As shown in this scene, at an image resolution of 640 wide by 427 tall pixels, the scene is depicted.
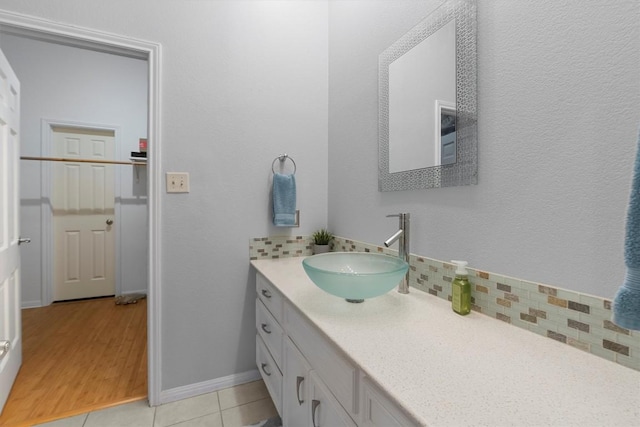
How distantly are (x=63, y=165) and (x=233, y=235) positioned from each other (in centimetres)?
269

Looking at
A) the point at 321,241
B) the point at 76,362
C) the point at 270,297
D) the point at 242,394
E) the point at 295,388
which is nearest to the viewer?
the point at 295,388

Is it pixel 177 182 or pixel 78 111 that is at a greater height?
pixel 78 111

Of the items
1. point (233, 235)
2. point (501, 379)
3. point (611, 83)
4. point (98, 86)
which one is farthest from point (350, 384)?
point (98, 86)

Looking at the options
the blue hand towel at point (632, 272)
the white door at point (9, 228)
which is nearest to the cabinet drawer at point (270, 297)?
the blue hand towel at point (632, 272)

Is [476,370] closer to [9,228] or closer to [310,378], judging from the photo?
[310,378]

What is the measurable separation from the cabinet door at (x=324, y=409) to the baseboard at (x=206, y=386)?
956mm

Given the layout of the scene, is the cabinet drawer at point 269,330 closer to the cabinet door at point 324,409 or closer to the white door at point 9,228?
the cabinet door at point 324,409

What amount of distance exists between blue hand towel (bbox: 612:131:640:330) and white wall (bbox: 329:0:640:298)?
234mm

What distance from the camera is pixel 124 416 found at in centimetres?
147

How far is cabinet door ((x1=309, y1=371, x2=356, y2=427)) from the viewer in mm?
748

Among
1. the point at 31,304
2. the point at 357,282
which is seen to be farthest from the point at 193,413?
the point at 31,304

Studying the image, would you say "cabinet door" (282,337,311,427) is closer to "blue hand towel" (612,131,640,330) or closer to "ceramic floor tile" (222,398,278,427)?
"ceramic floor tile" (222,398,278,427)

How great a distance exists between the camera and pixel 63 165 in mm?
3084

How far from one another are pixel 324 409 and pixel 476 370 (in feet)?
1.49
